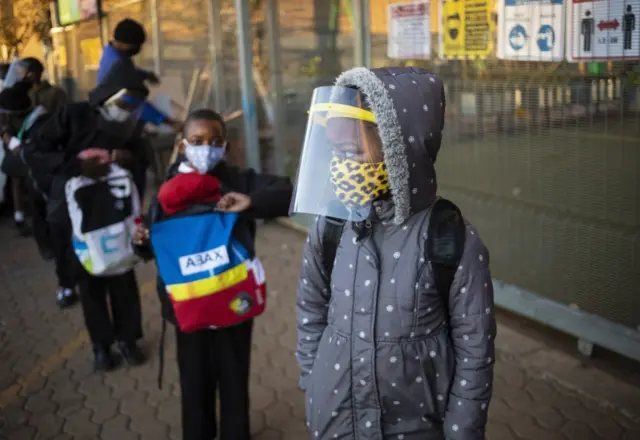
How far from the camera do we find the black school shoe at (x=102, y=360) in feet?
15.0

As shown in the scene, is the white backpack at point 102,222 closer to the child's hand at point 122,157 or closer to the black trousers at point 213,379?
the child's hand at point 122,157

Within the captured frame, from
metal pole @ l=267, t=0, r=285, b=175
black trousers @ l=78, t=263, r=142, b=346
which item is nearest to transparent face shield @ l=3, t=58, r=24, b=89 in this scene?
metal pole @ l=267, t=0, r=285, b=175

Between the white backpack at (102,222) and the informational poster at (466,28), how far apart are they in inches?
92.5

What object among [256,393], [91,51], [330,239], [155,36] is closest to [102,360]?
[256,393]

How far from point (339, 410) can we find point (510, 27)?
121 inches

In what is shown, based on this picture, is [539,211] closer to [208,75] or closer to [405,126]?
[405,126]

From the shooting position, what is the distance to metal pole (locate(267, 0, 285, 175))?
736 cm

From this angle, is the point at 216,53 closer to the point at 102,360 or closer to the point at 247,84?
the point at 247,84

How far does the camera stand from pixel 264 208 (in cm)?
305

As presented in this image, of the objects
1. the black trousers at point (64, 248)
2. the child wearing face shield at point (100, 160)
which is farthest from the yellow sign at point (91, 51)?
the child wearing face shield at point (100, 160)

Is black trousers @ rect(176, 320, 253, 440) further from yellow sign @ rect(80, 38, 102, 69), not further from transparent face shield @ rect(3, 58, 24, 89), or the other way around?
yellow sign @ rect(80, 38, 102, 69)

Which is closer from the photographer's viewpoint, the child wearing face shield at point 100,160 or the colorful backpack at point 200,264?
the colorful backpack at point 200,264

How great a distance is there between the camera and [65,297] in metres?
5.89

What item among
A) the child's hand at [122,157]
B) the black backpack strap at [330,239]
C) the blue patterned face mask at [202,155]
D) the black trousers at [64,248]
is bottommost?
the black trousers at [64,248]
